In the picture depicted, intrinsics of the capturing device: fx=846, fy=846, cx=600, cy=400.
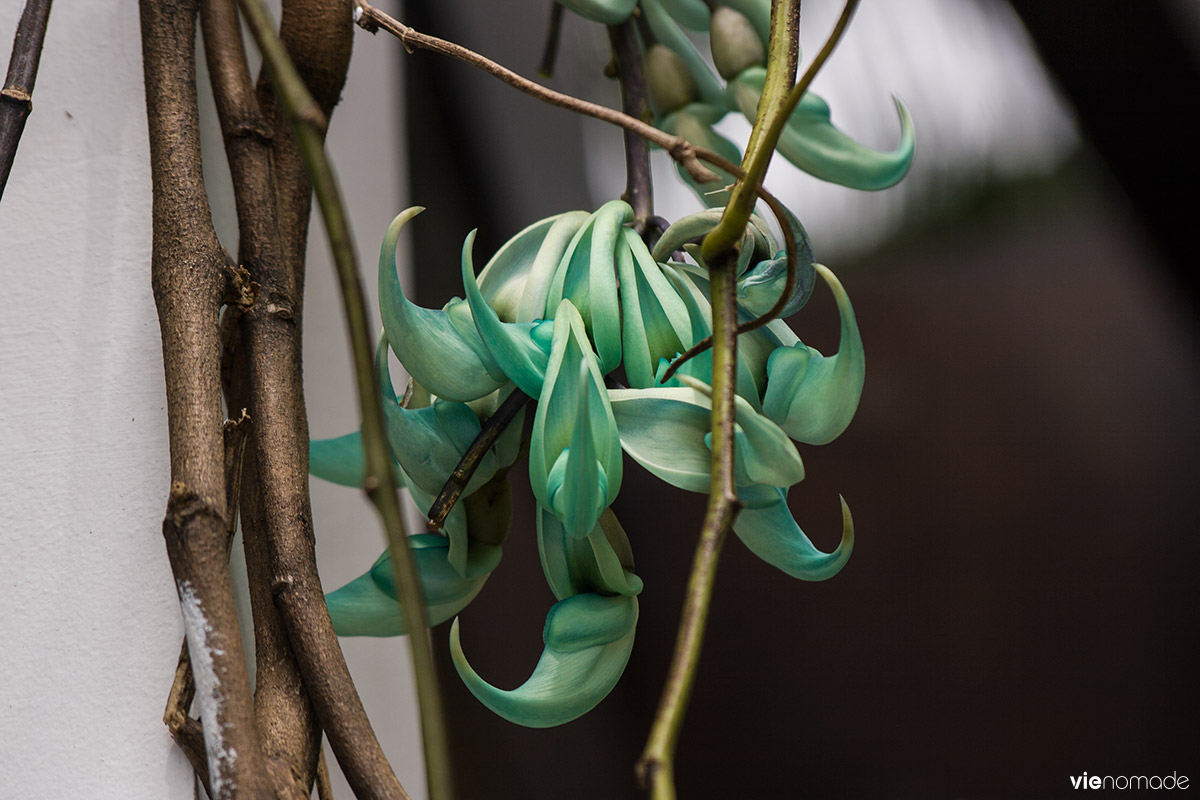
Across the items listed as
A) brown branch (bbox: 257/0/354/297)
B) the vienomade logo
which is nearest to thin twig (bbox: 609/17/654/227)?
brown branch (bbox: 257/0/354/297)

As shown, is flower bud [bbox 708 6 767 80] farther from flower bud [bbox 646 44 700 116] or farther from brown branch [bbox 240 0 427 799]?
brown branch [bbox 240 0 427 799]

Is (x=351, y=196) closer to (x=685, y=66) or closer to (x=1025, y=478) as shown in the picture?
(x=685, y=66)

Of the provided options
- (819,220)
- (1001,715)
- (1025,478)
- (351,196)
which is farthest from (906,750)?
(351,196)

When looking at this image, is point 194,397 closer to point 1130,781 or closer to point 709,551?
point 709,551

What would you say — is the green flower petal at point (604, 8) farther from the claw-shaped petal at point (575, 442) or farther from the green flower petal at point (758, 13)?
the claw-shaped petal at point (575, 442)

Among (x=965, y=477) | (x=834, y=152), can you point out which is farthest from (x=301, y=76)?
(x=965, y=477)
